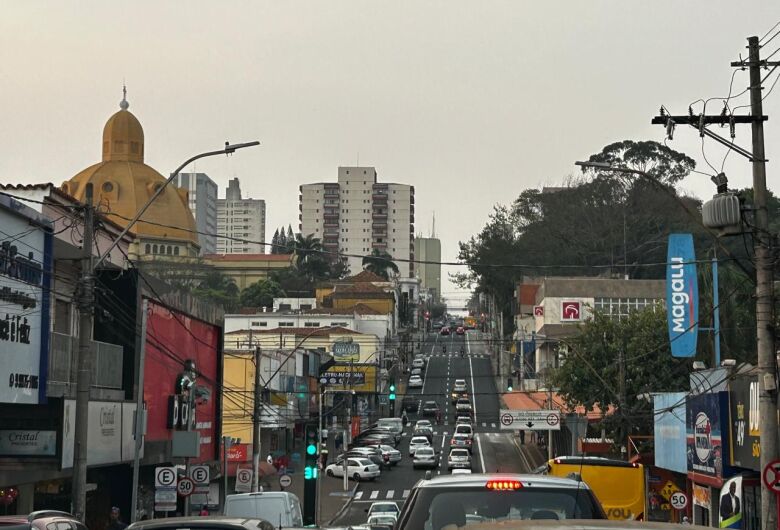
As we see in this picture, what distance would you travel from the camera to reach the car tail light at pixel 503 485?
891cm

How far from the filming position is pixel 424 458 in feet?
226

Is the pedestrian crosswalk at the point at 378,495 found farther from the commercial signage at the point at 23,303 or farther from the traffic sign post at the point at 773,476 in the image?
the traffic sign post at the point at 773,476

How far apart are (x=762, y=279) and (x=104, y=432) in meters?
17.8

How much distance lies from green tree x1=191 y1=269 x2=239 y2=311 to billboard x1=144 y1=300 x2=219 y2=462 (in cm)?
9277

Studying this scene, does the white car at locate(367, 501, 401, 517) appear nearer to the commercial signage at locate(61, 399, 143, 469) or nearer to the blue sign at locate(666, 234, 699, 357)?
the blue sign at locate(666, 234, 699, 357)

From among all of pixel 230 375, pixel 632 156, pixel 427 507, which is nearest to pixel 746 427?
pixel 427 507

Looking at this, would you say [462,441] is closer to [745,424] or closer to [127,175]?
[745,424]

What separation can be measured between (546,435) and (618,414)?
2451 cm

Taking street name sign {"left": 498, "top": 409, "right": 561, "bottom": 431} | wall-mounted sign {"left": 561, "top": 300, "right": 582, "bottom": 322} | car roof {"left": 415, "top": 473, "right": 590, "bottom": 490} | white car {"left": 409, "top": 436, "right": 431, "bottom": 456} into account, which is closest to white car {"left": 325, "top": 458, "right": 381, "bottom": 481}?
white car {"left": 409, "top": 436, "right": 431, "bottom": 456}

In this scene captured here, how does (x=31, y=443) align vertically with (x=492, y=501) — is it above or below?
below

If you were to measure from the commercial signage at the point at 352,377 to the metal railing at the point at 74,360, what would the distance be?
50268mm

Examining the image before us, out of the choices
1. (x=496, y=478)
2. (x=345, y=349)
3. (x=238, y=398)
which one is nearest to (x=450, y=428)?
(x=345, y=349)

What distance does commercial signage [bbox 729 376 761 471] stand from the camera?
82.6ft

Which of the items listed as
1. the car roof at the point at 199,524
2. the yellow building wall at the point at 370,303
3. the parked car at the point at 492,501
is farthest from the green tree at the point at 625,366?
the yellow building wall at the point at 370,303
